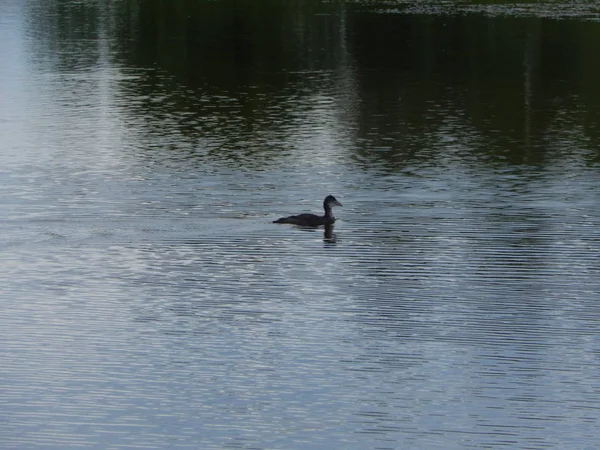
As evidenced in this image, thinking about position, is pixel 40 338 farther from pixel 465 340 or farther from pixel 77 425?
pixel 465 340

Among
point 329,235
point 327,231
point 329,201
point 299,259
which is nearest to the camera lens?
point 299,259

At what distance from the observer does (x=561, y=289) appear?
22.1 m

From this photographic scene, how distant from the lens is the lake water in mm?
16855

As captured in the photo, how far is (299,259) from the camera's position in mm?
24203

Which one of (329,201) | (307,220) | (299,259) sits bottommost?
(299,259)

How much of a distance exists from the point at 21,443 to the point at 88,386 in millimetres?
1979

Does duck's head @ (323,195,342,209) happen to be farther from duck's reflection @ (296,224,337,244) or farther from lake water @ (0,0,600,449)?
duck's reflection @ (296,224,337,244)

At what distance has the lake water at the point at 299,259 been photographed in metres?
16.9

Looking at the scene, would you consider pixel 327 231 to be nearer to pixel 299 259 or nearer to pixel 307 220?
pixel 307 220

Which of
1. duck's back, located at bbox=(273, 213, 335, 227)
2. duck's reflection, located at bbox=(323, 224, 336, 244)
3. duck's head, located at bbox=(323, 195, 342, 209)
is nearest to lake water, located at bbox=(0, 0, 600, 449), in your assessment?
duck's reflection, located at bbox=(323, 224, 336, 244)

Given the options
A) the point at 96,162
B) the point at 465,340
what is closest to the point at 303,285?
the point at 465,340

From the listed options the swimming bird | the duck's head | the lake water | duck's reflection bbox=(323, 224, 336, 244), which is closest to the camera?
the lake water

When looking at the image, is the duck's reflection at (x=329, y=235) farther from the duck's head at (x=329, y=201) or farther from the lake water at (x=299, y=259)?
the duck's head at (x=329, y=201)

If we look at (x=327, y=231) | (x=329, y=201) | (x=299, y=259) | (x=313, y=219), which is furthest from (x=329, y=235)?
(x=299, y=259)
